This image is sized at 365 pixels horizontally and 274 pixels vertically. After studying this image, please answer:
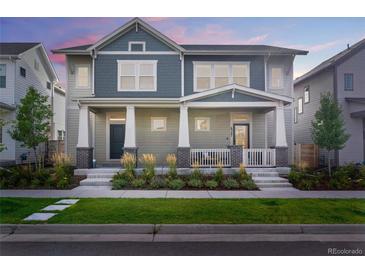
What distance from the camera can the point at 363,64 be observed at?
1697cm

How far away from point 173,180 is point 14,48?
582 inches

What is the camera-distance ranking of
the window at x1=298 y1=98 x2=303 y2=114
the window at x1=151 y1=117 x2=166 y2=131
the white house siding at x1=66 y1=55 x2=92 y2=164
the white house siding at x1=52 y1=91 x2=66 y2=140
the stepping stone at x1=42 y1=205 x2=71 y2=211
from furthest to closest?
the white house siding at x1=52 y1=91 x2=66 y2=140 < the window at x1=298 y1=98 x2=303 y2=114 < the window at x1=151 y1=117 x2=166 y2=131 < the white house siding at x1=66 y1=55 x2=92 y2=164 < the stepping stone at x1=42 y1=205 x2=71 y2=211

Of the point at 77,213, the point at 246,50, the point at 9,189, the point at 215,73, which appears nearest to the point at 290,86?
the point at 246,50

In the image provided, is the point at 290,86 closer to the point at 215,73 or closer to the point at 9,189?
the point at 215,73

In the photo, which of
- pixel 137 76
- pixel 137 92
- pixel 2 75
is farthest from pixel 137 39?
pixel 2 75

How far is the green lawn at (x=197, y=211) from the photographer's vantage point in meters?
6.54

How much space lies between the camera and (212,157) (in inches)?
546

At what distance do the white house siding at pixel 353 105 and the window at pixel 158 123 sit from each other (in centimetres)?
1051

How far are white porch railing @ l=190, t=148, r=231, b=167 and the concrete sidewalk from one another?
7.43 metres

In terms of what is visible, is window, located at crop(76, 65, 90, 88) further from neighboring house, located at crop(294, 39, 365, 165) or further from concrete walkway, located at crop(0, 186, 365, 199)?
neighboring house, located at crop(294, 39, 365, 165)

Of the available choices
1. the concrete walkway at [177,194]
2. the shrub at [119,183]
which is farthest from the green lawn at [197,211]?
the shrub at [119,183]

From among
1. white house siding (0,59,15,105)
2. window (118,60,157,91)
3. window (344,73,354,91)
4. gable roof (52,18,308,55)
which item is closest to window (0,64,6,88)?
white house siding (0,59,15,105)

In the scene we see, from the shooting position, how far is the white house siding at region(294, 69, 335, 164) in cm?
1752

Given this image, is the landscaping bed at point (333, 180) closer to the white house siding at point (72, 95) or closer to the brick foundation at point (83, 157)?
the brick foundation at point (83, 157)
